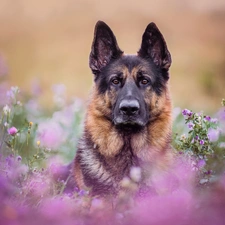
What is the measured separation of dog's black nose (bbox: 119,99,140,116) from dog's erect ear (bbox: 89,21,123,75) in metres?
0.78

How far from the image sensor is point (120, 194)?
312 centimetres

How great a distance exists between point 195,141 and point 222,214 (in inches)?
93.5

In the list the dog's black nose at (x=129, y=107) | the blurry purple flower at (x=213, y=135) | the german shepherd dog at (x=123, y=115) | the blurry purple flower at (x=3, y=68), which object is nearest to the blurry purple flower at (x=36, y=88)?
the blurry purple flower at (x=3, y=68)

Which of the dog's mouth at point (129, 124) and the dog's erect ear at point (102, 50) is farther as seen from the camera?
the dog's erect ear at point (102, 50)

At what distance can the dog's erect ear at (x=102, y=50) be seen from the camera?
4.83m

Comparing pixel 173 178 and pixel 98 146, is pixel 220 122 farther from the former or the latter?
pixel 173 178

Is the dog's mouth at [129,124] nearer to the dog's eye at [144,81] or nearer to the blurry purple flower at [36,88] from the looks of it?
the dog's eye at [144,81]

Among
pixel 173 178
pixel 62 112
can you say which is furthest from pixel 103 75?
pixel 62 112

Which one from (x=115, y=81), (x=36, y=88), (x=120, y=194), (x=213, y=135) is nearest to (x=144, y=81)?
(x=115, y=81)

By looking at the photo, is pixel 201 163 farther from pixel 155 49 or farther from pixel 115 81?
pixel 155 49

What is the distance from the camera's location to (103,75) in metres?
4.88

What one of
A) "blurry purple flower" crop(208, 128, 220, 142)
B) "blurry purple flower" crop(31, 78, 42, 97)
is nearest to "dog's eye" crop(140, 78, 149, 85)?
"blurry purple flower" crop(208, 128, 220, 142)

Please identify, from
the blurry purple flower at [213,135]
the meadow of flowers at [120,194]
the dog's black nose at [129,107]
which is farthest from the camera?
the blurry purple flower at [213,135]

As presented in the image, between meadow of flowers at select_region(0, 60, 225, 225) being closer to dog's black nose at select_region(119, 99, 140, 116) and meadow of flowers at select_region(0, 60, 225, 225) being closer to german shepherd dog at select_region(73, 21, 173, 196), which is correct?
german shepherd dog at select_region(73, 21, 173, 196)
